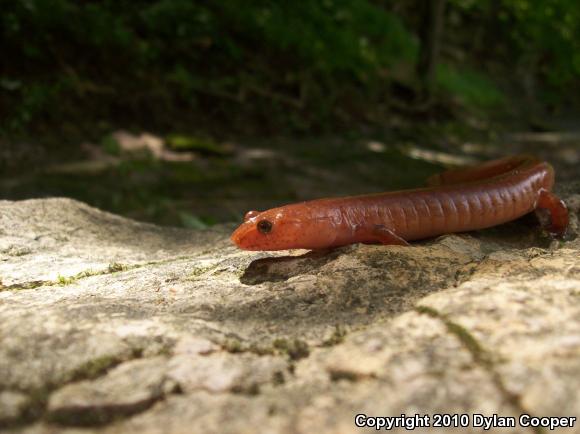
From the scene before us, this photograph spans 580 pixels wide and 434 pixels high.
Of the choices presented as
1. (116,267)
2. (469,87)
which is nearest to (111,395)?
(116,267)

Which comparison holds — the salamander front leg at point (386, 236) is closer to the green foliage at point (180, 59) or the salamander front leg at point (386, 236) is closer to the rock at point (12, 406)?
the rock at point (12, 406)

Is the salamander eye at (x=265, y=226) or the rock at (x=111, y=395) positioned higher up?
the salamander eye at (x=265, y=226)

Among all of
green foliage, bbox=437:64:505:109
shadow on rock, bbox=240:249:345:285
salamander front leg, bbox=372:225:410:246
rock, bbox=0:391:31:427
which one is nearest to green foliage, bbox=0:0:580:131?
green foliage, bbox=437:64:505:109

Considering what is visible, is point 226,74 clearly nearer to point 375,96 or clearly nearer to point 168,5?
point 168,5

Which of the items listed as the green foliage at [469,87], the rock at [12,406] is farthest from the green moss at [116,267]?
the green foliage at [469,87]

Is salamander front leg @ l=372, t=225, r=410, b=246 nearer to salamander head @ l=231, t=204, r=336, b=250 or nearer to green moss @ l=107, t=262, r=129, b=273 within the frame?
salamander head @ l=231, t=204, r=336, b=250

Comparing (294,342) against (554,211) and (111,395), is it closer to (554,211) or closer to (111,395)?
(111,395)
